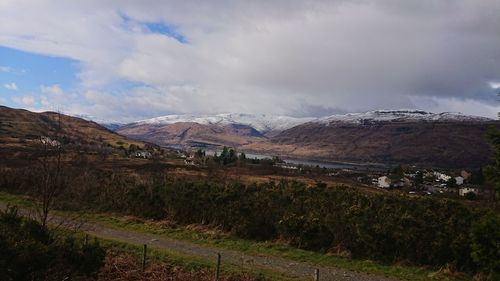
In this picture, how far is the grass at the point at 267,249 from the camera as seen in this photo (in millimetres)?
15578

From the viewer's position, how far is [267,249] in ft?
60.6

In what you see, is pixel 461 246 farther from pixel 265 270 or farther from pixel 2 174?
pixel 2 174

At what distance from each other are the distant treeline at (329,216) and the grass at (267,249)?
66 cm

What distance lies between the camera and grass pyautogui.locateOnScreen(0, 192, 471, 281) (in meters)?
15.6

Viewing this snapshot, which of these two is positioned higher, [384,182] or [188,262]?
[384,182]

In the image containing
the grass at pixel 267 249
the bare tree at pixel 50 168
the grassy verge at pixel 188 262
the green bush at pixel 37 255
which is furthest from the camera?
the grass at pixel 267 249

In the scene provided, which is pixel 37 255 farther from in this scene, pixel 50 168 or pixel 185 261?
pixel 185 261

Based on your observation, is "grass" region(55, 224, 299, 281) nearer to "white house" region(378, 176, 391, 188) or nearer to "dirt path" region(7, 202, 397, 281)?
"dirt path" region(7, 202, 397, 281)

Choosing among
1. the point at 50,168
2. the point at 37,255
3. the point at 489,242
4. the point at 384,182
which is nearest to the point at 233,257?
the point at 50,168

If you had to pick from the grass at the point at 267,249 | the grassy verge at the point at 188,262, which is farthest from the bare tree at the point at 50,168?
the grass at the point at 267,249

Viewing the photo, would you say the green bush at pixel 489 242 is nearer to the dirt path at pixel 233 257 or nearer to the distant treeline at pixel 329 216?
the distant treeline at pixel 329 216

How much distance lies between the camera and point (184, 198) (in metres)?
23.4

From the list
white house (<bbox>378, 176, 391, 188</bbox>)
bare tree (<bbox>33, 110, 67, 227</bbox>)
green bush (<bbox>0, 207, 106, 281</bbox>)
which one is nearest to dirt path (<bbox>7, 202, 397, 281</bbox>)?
bare tree (<bbox>33, 110, 67, 227</bbox>)

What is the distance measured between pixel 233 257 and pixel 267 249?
2.10 meters
